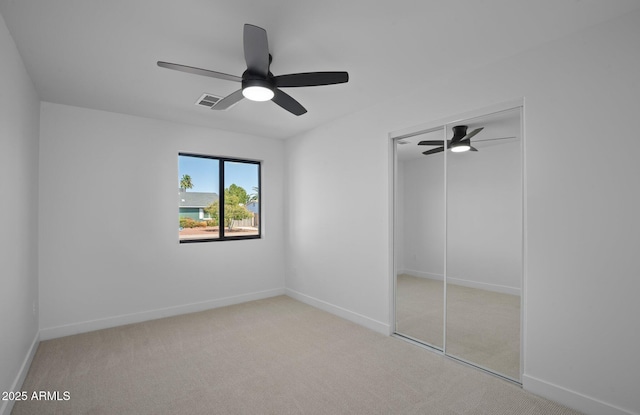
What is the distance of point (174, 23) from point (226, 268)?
11.3ft

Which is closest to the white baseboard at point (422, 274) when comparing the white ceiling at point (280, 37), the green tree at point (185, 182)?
the white ceiling at point (280, 37)

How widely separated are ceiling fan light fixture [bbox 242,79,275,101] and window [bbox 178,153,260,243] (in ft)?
8.03

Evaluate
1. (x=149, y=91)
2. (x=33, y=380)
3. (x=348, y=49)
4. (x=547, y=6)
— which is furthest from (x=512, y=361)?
(x=149, y=91)

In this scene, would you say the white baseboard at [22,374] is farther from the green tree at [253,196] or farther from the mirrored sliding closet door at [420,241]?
the mirrored sliding closet door at [420,241]

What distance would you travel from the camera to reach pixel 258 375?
2689mm

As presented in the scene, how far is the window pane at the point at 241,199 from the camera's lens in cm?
493

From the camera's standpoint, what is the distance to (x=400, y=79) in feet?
9.87

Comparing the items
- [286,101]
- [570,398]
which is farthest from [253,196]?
[570,398]

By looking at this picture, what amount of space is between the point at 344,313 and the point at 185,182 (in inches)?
115

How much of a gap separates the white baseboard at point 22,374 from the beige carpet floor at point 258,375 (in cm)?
5

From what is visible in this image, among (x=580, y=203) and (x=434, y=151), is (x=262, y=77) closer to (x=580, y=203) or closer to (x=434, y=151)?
(x=434, y=151)

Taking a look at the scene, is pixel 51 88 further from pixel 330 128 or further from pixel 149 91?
pixel 330 128

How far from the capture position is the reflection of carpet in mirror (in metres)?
2.72

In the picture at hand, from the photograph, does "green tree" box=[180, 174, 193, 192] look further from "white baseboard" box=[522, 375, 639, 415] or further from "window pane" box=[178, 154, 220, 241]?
"white baseboard" box=[522, 375, 639, 415]
